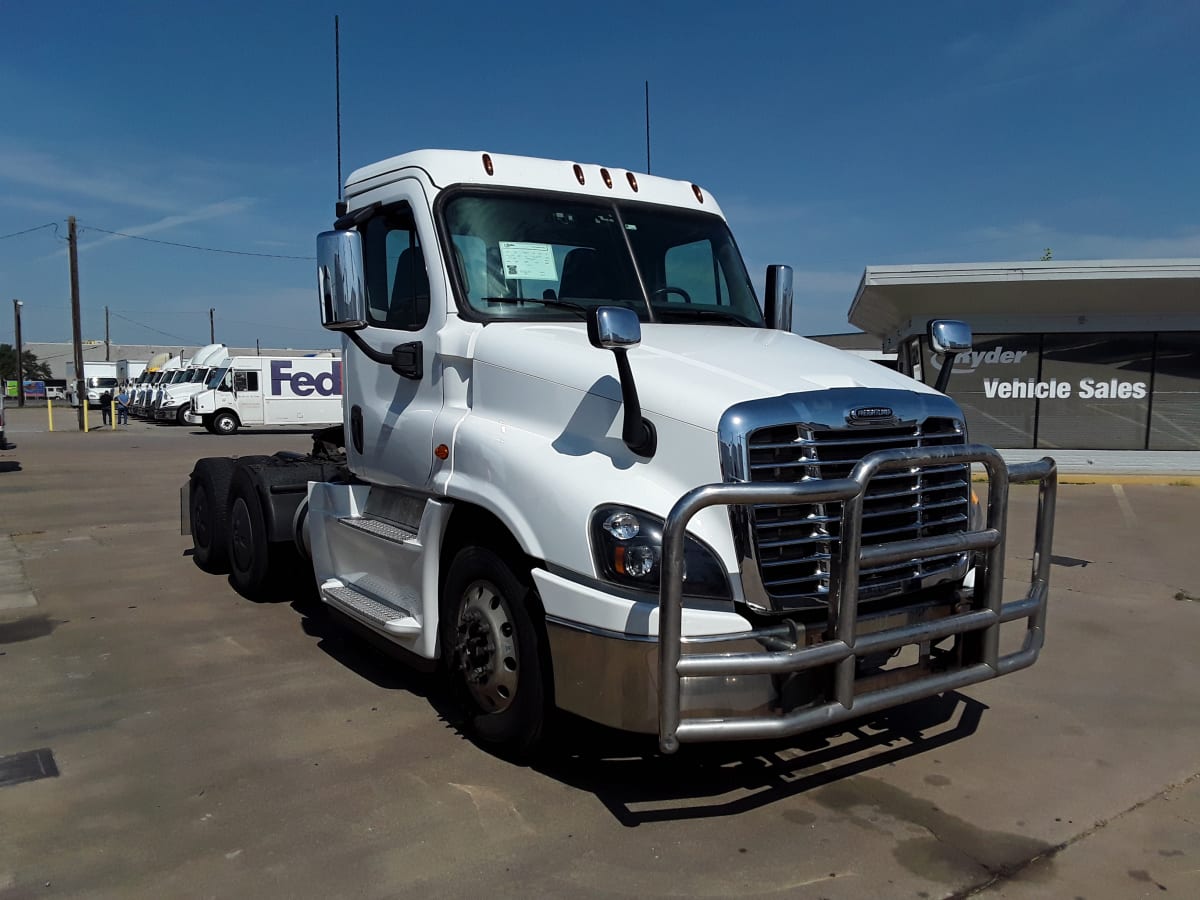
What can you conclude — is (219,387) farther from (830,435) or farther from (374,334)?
(830,435)

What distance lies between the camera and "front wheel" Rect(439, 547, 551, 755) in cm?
379

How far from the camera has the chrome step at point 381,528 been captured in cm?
463

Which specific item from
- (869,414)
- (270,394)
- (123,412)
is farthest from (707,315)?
(123,412)

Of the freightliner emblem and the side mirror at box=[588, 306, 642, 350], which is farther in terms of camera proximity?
the freightliner emblem

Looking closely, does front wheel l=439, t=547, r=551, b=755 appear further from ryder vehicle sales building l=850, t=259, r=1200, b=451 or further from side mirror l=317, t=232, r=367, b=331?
ryder vehicle sales building l=850, t=259, r=1200, b=451

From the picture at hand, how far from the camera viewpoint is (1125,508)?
507 inches

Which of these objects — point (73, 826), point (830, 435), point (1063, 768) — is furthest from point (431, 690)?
point (1063, 768)

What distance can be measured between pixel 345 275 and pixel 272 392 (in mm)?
28684

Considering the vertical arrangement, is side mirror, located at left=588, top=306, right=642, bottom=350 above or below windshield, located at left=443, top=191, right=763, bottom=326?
below

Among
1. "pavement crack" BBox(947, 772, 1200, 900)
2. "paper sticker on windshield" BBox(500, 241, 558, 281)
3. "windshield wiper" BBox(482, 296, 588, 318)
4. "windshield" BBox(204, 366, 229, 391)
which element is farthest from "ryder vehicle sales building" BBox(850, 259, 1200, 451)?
"windshield" BBox(204, 366, 229, 391)

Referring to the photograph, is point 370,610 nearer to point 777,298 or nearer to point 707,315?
point 707,315

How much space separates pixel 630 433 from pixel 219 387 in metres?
29.9

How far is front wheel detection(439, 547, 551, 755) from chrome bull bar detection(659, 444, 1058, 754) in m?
0.84

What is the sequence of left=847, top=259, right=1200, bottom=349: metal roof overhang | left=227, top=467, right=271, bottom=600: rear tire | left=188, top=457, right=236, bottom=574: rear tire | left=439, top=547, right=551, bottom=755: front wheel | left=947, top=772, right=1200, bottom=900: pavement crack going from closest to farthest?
left=947, top=772, right=1200, bottom=900: pavement crack < left=439, top=547, right=551, bottom=755: front wheel < left=227, top=467, right=271, bottom=600: rear tire < left=188, top=457, right=236, bottom=574: rear tire < left=847, top=259, right=1200, bottom=349: metal roof overhang
